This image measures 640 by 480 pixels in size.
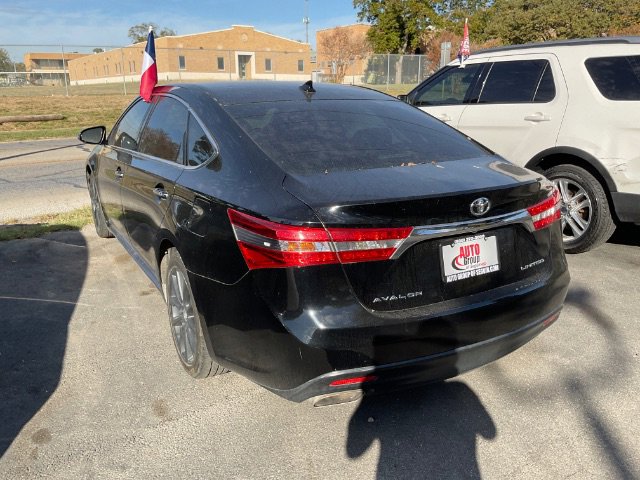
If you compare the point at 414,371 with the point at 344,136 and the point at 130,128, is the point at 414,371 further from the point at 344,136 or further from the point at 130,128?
the point at 130,128

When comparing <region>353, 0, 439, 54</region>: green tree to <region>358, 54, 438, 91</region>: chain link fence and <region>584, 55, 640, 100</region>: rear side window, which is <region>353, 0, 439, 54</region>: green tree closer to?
<region>358, 54, 438, 91</region>: chain link fence

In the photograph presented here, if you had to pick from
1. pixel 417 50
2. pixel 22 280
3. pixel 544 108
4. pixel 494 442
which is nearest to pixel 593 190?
pixel 544 108

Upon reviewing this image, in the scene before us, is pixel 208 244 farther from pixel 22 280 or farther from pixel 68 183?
pixel 68 183

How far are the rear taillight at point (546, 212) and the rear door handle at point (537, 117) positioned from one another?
2754 millimetres

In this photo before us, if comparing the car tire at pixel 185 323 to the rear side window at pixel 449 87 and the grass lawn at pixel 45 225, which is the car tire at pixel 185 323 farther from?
the rear side window at pixel 449 87

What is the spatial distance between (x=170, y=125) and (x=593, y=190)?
147 inches

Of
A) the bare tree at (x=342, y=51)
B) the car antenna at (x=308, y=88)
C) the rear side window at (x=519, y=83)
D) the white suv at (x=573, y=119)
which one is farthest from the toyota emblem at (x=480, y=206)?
the bare tree at (x=342, y=51)

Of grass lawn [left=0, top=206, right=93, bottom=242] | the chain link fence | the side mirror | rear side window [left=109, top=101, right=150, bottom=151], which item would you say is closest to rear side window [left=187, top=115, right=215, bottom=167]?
rear side window [left=109, top=101, right=150, bottom=151]

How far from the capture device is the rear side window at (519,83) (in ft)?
17.8

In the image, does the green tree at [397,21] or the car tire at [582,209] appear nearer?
the car tire at [582,209]

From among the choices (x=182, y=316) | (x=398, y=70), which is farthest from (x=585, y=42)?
(x=398, y=70)

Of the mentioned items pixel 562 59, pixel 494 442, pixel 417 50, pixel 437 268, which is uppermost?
pixel 417 50

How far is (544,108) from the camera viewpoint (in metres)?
5.35

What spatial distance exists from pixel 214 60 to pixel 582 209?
47399 millimetres
